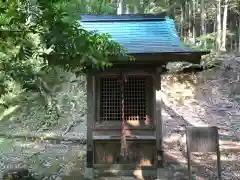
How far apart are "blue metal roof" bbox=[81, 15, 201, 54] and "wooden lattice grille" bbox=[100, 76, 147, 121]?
2.31 ft

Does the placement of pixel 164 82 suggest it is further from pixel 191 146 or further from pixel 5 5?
pixel 5 5

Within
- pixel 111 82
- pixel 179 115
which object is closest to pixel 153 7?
pixel 179 115

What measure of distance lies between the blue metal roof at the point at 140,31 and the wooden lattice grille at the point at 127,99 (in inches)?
27.7

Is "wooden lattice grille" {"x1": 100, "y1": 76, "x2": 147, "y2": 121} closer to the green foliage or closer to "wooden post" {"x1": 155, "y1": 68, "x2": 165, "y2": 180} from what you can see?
"wooden post" {"x1": 155, "y1": 68, "x2": 165, "y2": 180}

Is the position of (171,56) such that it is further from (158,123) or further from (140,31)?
(140,31)

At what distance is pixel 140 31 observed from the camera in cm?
610

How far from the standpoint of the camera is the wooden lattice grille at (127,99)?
5574 mm

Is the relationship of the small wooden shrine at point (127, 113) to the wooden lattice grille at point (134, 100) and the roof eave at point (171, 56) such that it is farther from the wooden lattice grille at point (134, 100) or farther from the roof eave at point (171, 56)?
the roof eave at point (171, 56)

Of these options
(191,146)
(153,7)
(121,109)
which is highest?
(153,7)

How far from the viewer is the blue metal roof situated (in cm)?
512

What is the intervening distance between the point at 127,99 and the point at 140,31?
1.55 m

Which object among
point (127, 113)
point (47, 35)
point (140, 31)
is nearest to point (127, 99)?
point (127, 113)

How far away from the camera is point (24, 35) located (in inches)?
85.0

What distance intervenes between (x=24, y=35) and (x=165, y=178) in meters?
4.20
